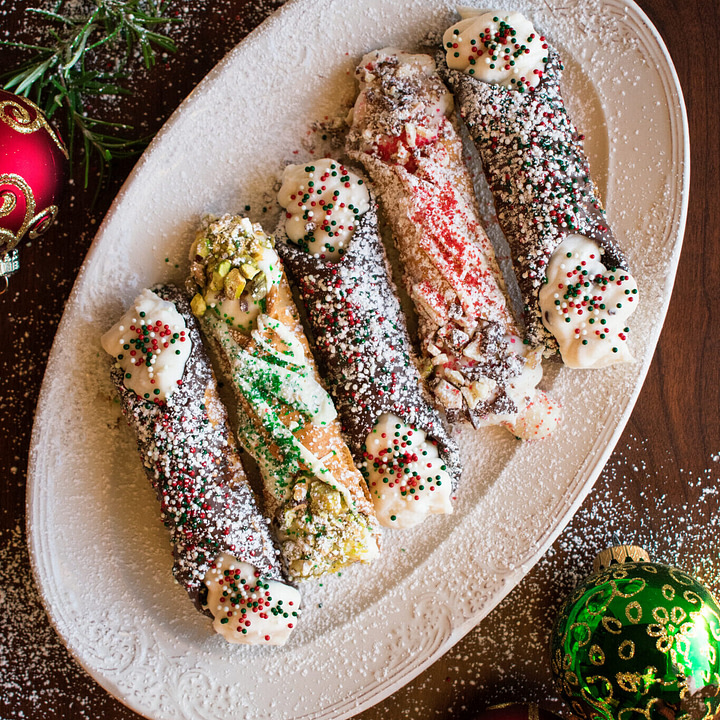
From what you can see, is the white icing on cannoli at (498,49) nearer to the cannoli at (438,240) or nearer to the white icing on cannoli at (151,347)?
the cannoli at (438,240)

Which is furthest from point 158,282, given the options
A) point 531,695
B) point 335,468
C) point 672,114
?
point 531,695

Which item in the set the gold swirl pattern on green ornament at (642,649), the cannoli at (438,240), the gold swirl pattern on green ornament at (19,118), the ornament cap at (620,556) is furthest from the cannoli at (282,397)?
the ornament cap at (620,556)

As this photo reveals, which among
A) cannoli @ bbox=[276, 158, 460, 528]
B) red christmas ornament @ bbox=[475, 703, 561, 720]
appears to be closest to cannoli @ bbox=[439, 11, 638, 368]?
cannoli @ bbox=[276, 158, 460, 528]

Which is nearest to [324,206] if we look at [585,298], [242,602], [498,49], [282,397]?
[282,397]

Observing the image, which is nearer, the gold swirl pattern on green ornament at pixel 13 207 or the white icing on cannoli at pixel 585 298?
the gold swirl pattern on green ornament at pixel 13 207

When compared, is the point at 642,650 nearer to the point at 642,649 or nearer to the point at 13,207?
the point at 642,649

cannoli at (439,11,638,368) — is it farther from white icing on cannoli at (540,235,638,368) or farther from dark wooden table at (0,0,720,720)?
dark wooden table at (0,0,720,720)
